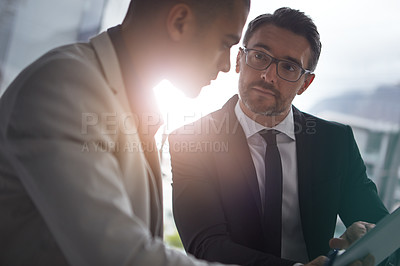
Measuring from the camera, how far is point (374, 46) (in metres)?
2.45

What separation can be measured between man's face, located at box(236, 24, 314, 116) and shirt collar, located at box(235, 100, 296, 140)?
0.04 meters

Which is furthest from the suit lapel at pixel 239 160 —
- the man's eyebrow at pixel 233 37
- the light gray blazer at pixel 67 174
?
Answer: the light gray blazer at pixel 67 174

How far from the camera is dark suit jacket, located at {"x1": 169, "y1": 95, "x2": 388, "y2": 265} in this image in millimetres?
1374

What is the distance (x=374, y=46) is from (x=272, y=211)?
1.71 m

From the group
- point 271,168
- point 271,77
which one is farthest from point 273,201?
point 271,77

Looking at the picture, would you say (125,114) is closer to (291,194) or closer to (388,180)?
(291,194)

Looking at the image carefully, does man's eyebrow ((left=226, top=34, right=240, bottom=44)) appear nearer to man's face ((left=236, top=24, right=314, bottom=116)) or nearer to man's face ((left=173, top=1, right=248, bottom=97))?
man's face ((left=173, top=1, right=248, bottom=97))

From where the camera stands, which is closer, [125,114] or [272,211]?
[125,114]

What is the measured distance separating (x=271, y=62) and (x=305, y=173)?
20.9 inches

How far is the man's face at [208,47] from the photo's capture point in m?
0.91

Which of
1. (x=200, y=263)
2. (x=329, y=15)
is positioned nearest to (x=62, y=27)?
(x=329, y=15)

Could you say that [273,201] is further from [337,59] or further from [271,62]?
[337,59]

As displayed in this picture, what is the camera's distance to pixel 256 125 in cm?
156

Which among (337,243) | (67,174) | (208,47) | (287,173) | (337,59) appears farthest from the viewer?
(337,59)
